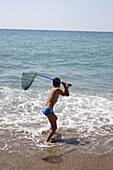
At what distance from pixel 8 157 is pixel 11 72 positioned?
931 centimetres

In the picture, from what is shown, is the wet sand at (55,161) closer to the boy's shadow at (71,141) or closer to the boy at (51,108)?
the boy's shadow at (71,141)

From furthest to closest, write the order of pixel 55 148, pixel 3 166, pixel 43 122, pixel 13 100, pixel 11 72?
pixel 11 72 < pixel 13 100 < pixel 43 122 < pixel 55 148 < pixel 3 166

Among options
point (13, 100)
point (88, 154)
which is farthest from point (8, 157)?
point (13, 100)

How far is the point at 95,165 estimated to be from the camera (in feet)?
13.3

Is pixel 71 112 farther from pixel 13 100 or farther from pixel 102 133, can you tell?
pixel 13 100

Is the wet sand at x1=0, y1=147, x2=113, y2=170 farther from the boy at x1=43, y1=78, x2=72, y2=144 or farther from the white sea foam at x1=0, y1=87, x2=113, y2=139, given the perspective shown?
the white sea foam at x1=0, y1=87, x2=113, y2=139

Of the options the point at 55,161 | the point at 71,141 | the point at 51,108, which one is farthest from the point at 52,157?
the point at 51,108

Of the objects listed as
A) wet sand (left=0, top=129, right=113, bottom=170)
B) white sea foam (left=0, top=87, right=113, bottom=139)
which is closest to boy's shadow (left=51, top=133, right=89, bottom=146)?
wet sand (left=0, top=129, right=113, bottom=170)

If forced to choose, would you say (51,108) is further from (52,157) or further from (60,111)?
(60,111)

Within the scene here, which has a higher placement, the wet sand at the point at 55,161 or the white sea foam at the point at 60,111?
the wet sand at the point at 55,161

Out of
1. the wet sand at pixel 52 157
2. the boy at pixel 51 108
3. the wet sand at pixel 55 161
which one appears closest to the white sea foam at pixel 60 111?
the boy at pixel 51 108

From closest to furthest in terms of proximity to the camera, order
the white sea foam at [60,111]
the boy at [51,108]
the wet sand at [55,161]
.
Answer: the wet sand at [55,161] → the boy at [51,108] → the white sea foam at [60,111]

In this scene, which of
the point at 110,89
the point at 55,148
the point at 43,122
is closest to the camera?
the point at 55,148

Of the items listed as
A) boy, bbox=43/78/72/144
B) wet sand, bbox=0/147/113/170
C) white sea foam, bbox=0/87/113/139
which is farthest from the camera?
white sea foam, bbox=0/87/113/139
